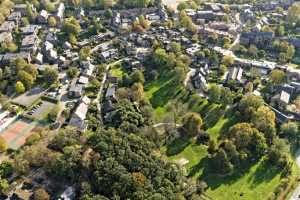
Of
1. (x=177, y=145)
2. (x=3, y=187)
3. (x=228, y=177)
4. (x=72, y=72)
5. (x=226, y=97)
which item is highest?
(x=72, y=72)

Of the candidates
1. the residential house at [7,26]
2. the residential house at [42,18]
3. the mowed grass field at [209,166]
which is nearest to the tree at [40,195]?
the mowed grass field at [209,166]

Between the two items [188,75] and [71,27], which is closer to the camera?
[188,75]

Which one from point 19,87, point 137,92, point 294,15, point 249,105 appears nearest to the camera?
point 249,105

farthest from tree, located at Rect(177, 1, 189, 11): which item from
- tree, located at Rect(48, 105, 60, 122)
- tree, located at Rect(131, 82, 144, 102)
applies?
tree, located at Rect(48, 105, 60, 122)

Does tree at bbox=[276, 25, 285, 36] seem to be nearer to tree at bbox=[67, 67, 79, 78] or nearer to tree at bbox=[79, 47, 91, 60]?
tree at bbox=[79, 47, 91, 60]

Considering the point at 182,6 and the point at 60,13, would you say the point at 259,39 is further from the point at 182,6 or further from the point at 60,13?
the point at 60,13

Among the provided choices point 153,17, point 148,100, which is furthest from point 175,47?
point 153,17

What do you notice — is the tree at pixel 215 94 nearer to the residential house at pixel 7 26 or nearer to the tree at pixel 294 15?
the tree at pixel 294 15
